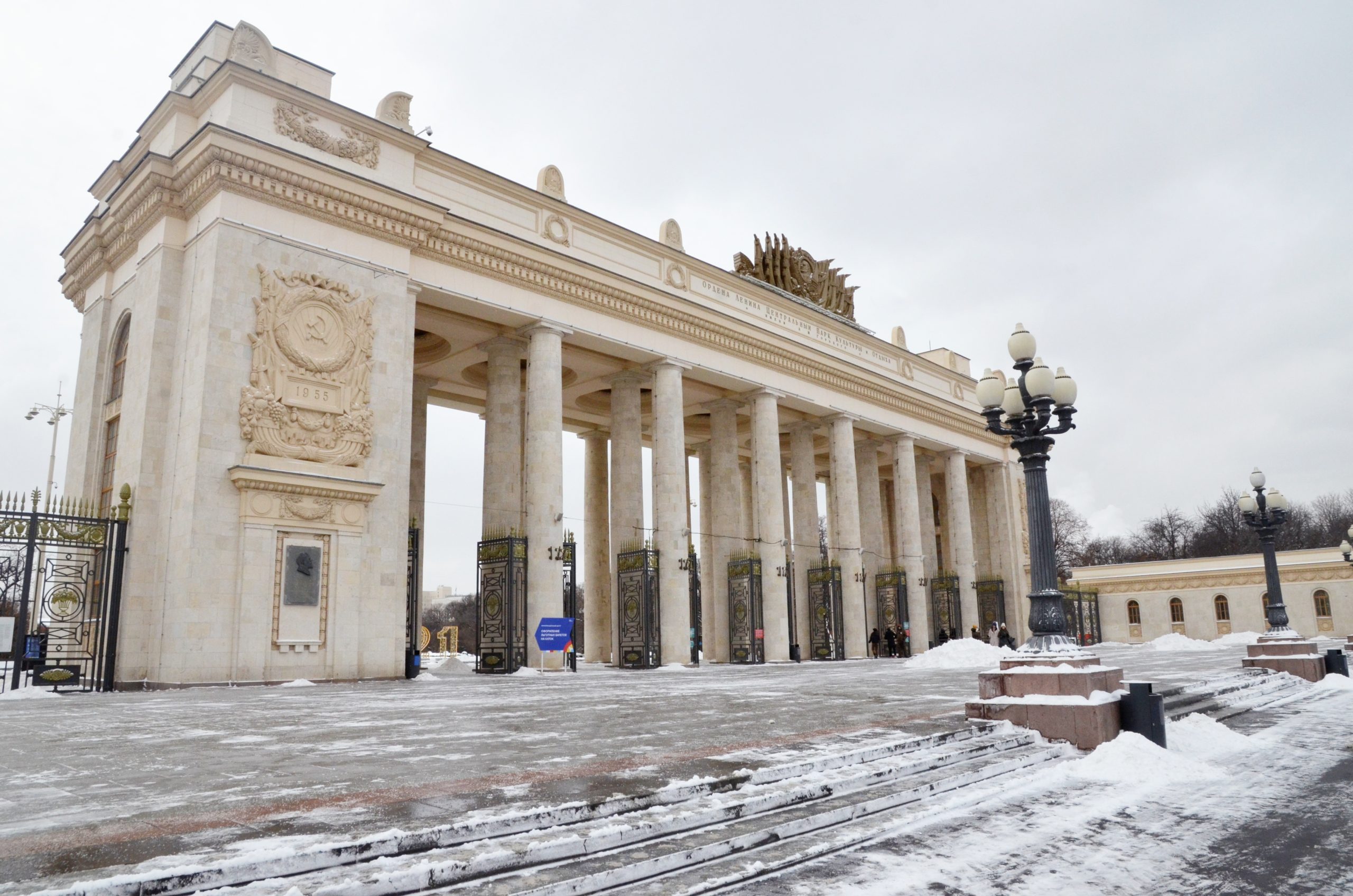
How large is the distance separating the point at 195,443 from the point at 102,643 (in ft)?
12.6

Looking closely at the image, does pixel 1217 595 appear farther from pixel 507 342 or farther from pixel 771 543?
pixel 507 342

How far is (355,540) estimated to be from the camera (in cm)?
1734

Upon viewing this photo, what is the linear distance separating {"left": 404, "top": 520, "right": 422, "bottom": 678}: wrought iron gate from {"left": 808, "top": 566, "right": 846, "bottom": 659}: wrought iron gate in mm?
16414

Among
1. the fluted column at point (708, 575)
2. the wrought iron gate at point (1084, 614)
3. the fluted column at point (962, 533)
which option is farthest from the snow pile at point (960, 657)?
the wrought iron gate at point (1084, 614)

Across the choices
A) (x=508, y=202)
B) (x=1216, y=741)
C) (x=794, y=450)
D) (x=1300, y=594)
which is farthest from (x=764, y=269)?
(x=1300, y=594)

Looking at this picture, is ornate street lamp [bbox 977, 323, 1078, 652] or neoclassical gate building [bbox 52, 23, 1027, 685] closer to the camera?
ornate street lamp [bbox 977, 323, 1078, 652]

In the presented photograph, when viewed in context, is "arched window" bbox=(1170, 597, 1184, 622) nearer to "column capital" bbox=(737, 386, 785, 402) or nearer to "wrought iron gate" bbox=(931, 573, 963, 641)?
"wrought iron gate" bbox=(931, 573, 963, 641)

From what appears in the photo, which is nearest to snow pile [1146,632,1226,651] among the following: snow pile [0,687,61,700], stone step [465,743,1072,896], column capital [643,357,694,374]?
column capital [643,357,694,374]

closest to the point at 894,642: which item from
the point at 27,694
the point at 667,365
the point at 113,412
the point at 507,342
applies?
the point at 667,365

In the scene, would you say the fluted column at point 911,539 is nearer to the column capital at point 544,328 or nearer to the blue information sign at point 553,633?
the column capital at point 544,328

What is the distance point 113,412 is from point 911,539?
27.4 meters

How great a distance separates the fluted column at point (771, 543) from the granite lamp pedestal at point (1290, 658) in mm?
14417

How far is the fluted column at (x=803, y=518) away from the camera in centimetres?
3341

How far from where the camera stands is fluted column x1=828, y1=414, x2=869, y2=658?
104 ft
